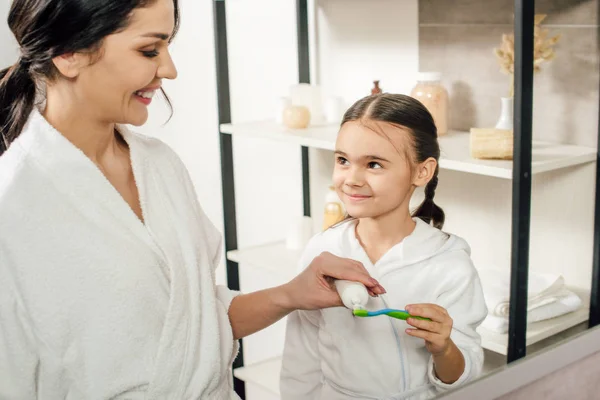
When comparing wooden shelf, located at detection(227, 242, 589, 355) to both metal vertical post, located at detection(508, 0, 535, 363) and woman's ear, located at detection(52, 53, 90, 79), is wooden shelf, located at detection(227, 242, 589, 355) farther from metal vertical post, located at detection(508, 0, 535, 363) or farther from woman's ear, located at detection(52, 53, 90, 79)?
woman's ear, located at detection(52, 53, 90, 79)

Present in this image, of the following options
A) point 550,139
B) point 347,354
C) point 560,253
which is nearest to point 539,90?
point 550,139

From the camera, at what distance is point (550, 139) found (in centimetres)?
122

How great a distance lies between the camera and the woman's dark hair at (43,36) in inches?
26.4

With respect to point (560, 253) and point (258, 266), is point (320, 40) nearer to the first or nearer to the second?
point (258, 266)

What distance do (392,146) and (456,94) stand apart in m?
0.31

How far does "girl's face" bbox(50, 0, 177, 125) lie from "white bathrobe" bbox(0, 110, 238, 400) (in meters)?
0.05

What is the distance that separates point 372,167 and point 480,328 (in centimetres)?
33

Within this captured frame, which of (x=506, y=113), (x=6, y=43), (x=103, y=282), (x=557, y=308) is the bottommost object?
(x=557, y=308)

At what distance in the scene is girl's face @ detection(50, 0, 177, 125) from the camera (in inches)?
27.6

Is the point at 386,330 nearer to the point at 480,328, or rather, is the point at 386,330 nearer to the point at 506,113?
the point at 480,328

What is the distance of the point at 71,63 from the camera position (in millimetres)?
690

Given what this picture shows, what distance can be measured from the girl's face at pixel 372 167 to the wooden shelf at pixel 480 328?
0.10m

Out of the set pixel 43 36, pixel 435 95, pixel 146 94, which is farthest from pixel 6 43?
pixel 435 95

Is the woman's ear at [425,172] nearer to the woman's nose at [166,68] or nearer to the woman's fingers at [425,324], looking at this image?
the woman's fingers at [425,324]
